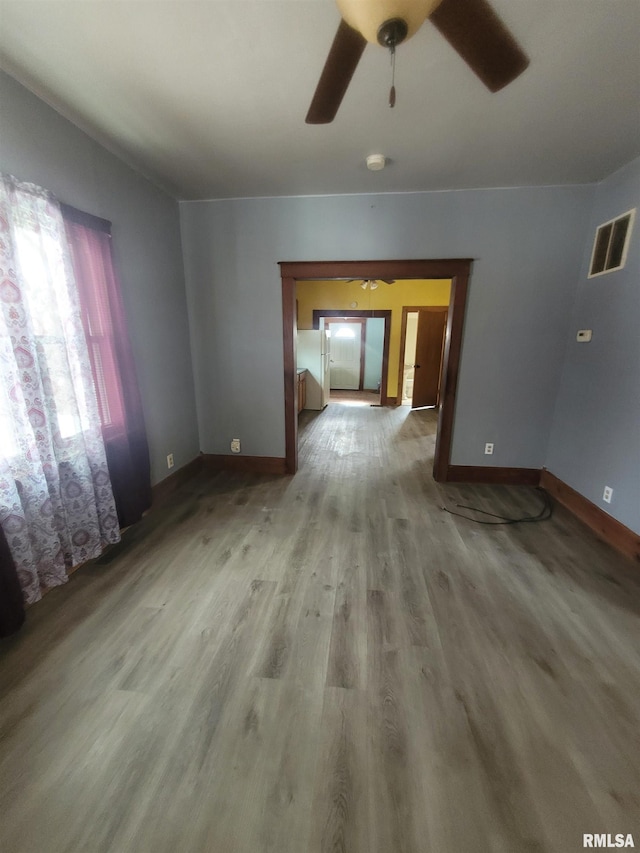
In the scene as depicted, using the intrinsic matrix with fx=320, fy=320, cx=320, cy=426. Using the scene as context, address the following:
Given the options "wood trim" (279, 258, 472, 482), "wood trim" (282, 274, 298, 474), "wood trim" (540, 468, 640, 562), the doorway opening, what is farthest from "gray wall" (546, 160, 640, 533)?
the doorway opening

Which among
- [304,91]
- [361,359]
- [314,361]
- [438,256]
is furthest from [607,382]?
[361,359]

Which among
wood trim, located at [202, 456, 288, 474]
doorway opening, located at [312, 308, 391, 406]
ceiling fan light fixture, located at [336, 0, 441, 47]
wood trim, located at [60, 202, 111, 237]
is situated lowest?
wood trim, located at [202, 456, 288, 474]

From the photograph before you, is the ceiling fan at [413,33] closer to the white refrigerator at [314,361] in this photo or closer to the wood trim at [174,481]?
the wood trim at [174,481]

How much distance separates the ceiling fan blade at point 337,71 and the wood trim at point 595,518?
114 inches

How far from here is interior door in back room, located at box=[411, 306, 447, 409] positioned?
6.07 metres

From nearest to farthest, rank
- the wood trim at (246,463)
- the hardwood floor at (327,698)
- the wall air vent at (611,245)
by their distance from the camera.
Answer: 1. the hardwood floor at (327,698)
2. the wall air vent at (611,245)
3. the wood trim at (246,463)

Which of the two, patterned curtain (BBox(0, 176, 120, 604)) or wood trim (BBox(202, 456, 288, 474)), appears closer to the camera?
patterned curtain (BBox(0, 176, 120, 604))

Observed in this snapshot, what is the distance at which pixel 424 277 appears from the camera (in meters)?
2.88

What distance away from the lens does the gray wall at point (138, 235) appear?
61.9 inches

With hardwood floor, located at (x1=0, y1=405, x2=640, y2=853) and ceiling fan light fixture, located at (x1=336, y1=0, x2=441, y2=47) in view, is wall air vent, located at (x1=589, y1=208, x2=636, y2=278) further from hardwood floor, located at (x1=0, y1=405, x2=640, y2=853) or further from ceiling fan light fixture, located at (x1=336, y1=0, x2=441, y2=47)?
ceiling fan light fixture, located at (x1=336, y1=0, x2=441, y2=47)

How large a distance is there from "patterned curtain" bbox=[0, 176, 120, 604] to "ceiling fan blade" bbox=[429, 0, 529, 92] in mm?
1856

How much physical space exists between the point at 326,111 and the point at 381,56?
326 mm

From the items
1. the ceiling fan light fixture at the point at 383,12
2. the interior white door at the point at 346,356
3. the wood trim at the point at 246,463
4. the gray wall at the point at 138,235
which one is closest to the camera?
the ceiling fan light fixture at the point at 383,12

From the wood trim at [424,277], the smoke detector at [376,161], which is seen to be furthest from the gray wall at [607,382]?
the smoke detector at [376,161]
